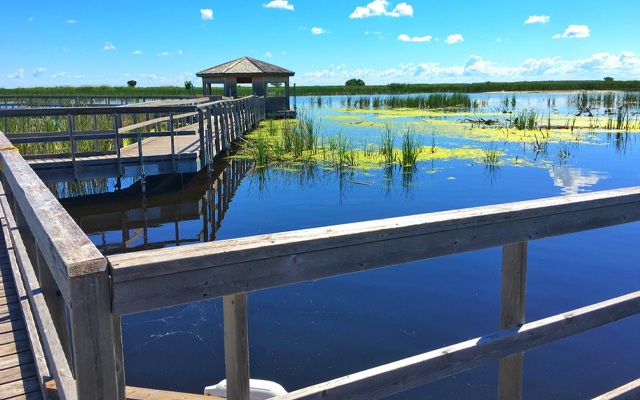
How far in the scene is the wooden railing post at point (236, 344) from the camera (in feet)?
5.40

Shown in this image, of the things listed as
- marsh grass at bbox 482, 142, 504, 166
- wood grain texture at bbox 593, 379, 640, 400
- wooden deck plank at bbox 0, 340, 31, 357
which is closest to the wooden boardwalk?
wooden deck plank at bbox 0, 340, 31, 357

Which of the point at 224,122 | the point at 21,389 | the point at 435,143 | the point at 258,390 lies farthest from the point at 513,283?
the point at 435,143

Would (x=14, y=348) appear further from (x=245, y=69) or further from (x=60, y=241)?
(x=245, y=69)

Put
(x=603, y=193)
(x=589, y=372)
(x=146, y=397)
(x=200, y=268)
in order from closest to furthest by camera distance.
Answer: (x=200, y=268)
(x=603, y=193)
(x=146, y=397)
(x=589, y=372)

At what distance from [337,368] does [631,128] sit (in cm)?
2189

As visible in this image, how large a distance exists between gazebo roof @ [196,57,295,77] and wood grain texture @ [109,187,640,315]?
2977 cm

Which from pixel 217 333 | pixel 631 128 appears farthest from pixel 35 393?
pixel 631 128

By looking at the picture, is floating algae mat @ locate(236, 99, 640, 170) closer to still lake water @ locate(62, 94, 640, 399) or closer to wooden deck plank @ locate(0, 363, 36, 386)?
still lake water @ locate(62, 94, 640, 399)

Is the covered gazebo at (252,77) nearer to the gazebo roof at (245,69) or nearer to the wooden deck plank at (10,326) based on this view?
the gazebo roof at (245,69)

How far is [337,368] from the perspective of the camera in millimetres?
5094

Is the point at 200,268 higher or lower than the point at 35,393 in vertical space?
higher

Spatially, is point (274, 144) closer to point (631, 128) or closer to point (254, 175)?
point (254, 175)

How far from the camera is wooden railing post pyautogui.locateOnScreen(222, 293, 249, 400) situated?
1646 mm

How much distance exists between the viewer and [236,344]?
1671 mm
